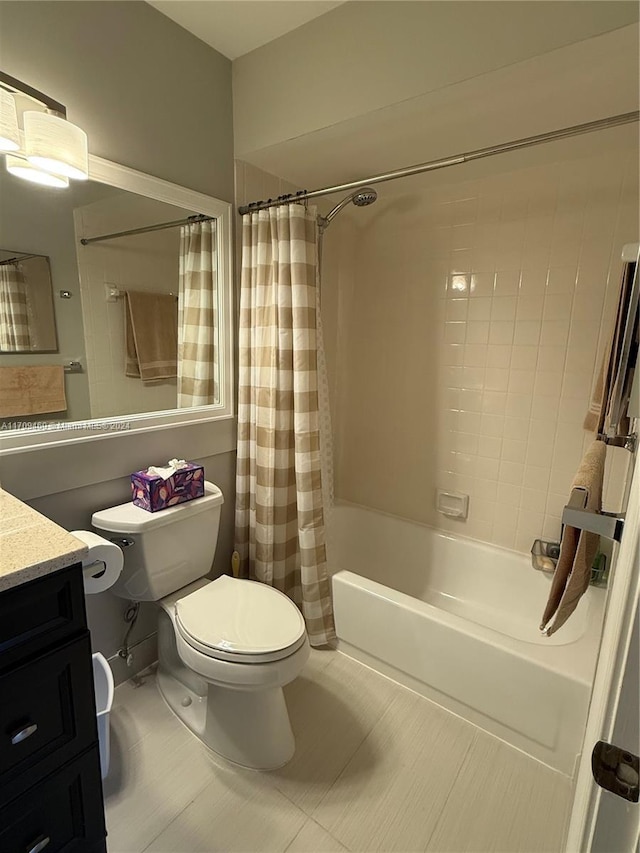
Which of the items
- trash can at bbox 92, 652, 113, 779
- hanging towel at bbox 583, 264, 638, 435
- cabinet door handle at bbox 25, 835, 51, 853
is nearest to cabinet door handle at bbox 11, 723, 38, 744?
cabinet door handle at bbox 25, 835, 51, 853

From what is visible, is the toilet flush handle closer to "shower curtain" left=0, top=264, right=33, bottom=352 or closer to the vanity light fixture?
"shower curtain" left=0, top=264, right=33, bottom=352

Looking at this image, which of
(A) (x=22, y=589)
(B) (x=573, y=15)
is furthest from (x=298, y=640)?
(B) (x=573, y=15)

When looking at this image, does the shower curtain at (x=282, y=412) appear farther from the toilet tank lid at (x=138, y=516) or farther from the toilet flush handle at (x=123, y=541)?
the toilet flush handle at (x=123, y=541)

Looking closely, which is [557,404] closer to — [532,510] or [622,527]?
[532,510]

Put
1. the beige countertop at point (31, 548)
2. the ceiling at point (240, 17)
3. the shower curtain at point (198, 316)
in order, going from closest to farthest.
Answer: the beige countertop at point (31, 548), the ceiling at point (240, 17), the shower curtain at point (198, 316)

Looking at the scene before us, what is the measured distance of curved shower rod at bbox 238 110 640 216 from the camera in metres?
1.17

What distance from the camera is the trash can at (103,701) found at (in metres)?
1.22

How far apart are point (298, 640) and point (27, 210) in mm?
1560

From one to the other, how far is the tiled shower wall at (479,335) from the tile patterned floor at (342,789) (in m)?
0.97

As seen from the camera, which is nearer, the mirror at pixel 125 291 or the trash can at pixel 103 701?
the trash can at pixel 103 701

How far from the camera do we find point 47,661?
0.81 m

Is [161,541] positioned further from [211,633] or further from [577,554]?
[577,554]

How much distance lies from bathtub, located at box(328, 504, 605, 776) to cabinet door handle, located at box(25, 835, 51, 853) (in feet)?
3.61

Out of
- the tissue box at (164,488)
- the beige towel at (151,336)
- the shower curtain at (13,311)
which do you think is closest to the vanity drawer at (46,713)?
the tissue box at (164,488)
